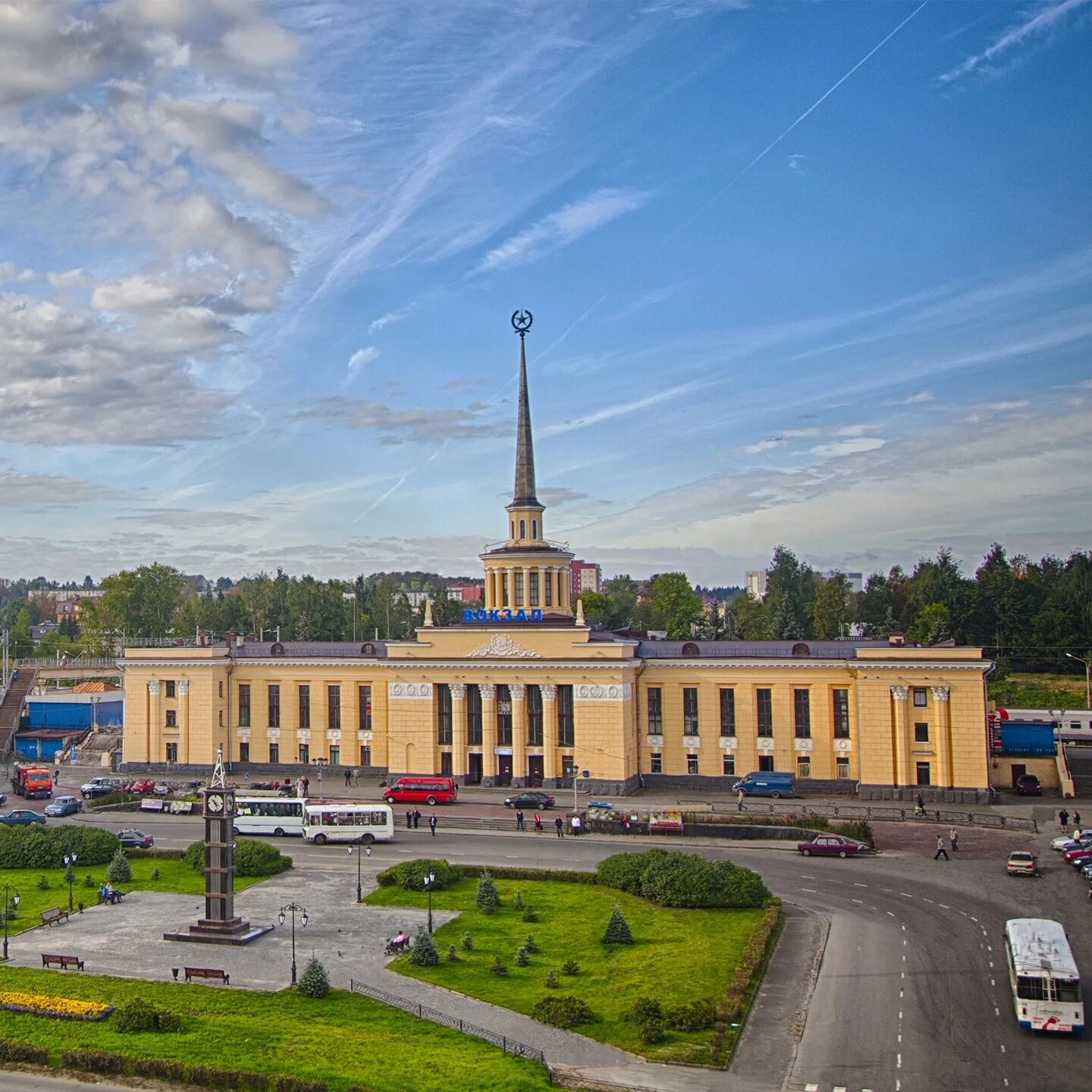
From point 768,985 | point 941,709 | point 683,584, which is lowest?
point 768,985

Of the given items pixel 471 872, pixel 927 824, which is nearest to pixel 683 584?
pixel 927 824

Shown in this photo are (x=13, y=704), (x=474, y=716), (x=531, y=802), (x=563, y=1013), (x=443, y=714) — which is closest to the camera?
(x=563, y=1013)

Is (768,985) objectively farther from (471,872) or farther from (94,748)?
(94,748)

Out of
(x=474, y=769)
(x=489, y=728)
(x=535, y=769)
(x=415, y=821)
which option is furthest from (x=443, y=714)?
(x=415, y=821)

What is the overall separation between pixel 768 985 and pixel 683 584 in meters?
108

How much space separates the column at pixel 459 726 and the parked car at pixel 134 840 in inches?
856

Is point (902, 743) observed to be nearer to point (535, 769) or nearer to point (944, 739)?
point (944, 739)

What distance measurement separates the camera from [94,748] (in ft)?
291

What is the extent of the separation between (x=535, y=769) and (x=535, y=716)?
3291 mm

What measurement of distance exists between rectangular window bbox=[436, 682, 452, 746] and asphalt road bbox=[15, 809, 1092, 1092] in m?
12.6

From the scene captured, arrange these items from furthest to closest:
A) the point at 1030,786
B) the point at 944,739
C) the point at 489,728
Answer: the point at 489,728 → the point at 1030,786 → the point at 944,739

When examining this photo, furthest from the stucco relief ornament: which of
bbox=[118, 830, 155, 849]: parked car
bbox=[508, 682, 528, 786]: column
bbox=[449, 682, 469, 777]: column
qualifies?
bbox=[118, 830, 155, 849]: parked car

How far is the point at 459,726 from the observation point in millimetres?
72062

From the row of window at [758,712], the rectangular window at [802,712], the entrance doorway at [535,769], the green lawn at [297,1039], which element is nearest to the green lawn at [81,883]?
the green lawn at [297,1039]
